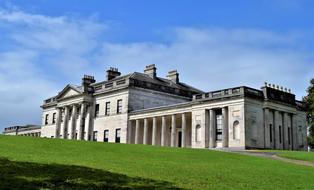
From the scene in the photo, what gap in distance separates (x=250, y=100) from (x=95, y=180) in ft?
110

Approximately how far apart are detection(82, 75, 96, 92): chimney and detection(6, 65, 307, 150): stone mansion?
7.1 inches

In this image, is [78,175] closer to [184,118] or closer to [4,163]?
[4,163]

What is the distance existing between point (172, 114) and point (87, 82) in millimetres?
22681

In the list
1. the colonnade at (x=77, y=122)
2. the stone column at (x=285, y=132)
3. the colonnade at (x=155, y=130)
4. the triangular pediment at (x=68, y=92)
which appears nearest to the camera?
the stone column at (x=285, y=132)

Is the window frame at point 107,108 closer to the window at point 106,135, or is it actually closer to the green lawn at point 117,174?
the window at point 106,135

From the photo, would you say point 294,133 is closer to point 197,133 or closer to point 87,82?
point 197,133

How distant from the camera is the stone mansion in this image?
4494 cm

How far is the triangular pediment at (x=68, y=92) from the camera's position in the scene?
65438mm

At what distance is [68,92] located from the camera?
67500mm

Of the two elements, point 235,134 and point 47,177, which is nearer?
point 47,177

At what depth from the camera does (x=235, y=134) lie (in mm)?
44531


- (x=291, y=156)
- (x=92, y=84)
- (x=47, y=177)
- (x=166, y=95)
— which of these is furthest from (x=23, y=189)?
(x=92, y=84)

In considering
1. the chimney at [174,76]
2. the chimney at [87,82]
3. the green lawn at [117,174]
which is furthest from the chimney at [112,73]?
the green lawn at [117,174]

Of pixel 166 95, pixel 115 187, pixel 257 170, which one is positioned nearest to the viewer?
pixel 115 187
